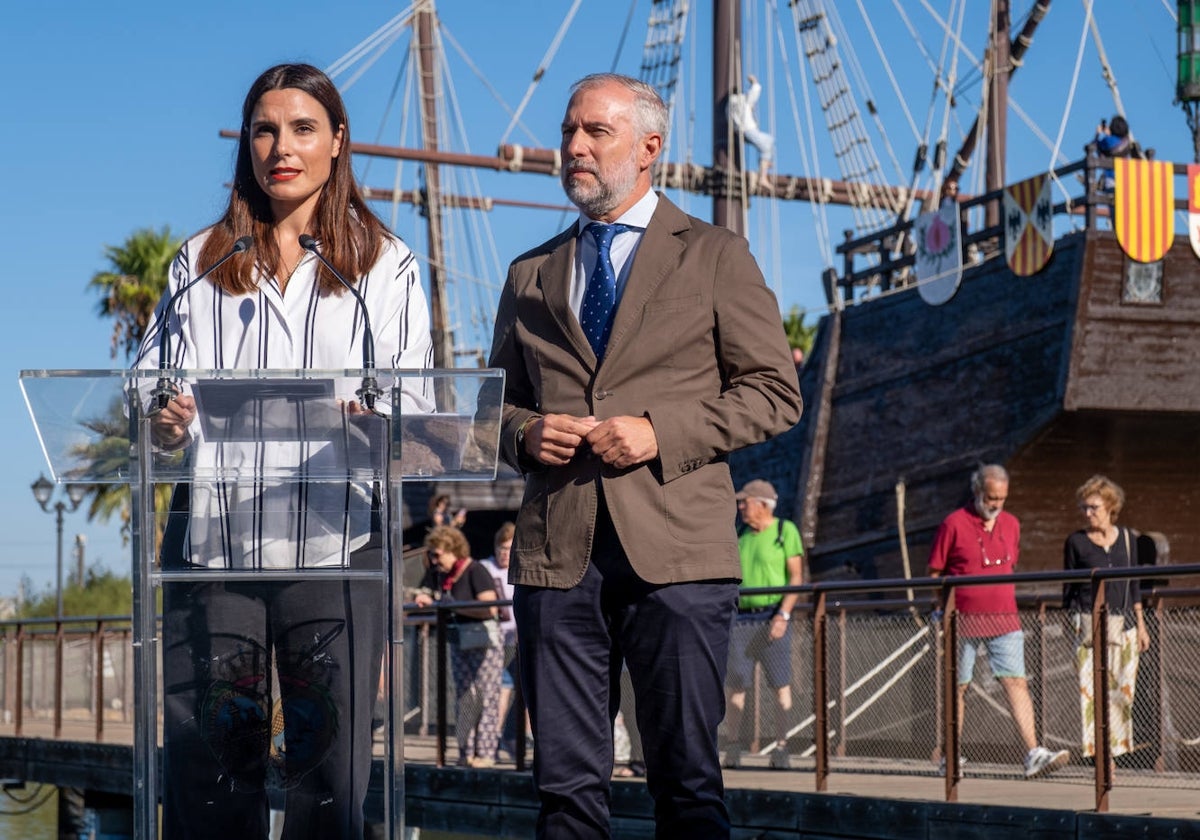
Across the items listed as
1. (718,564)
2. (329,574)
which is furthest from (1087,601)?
(329,574)

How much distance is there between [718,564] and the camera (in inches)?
136

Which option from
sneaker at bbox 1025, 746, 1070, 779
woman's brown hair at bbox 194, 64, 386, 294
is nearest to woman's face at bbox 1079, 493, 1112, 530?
sneaker at bbox 1025, 746, 1070, 779

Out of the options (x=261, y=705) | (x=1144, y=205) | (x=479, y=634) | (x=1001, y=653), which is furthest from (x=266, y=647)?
(x=1144, y=205)

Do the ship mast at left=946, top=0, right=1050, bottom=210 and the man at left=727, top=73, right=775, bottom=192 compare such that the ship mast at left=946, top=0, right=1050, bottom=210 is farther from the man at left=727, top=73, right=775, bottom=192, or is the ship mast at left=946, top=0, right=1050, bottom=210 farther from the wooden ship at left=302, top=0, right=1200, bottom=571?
the man at left=727, top=73, right=775, bottom=192

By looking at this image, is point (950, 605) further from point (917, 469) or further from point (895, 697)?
point (917, 469)

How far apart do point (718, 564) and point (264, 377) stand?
0.94 metres

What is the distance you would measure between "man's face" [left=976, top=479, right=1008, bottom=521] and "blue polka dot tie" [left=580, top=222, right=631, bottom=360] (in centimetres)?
561

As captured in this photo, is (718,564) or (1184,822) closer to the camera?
(718,564)

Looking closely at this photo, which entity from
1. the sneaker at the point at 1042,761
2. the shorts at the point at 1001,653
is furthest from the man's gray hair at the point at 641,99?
the sneaker at the point at 1042,761

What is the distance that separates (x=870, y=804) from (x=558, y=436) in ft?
14.7

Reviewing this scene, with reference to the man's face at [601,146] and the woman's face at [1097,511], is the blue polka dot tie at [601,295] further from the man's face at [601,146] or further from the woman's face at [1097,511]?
the woman's face at [1097,511]

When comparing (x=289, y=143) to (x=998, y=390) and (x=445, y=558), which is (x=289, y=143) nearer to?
(x=445, y=558)

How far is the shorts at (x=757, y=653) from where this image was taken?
8109 millimetres

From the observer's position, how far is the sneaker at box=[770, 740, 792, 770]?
8.32 meters
